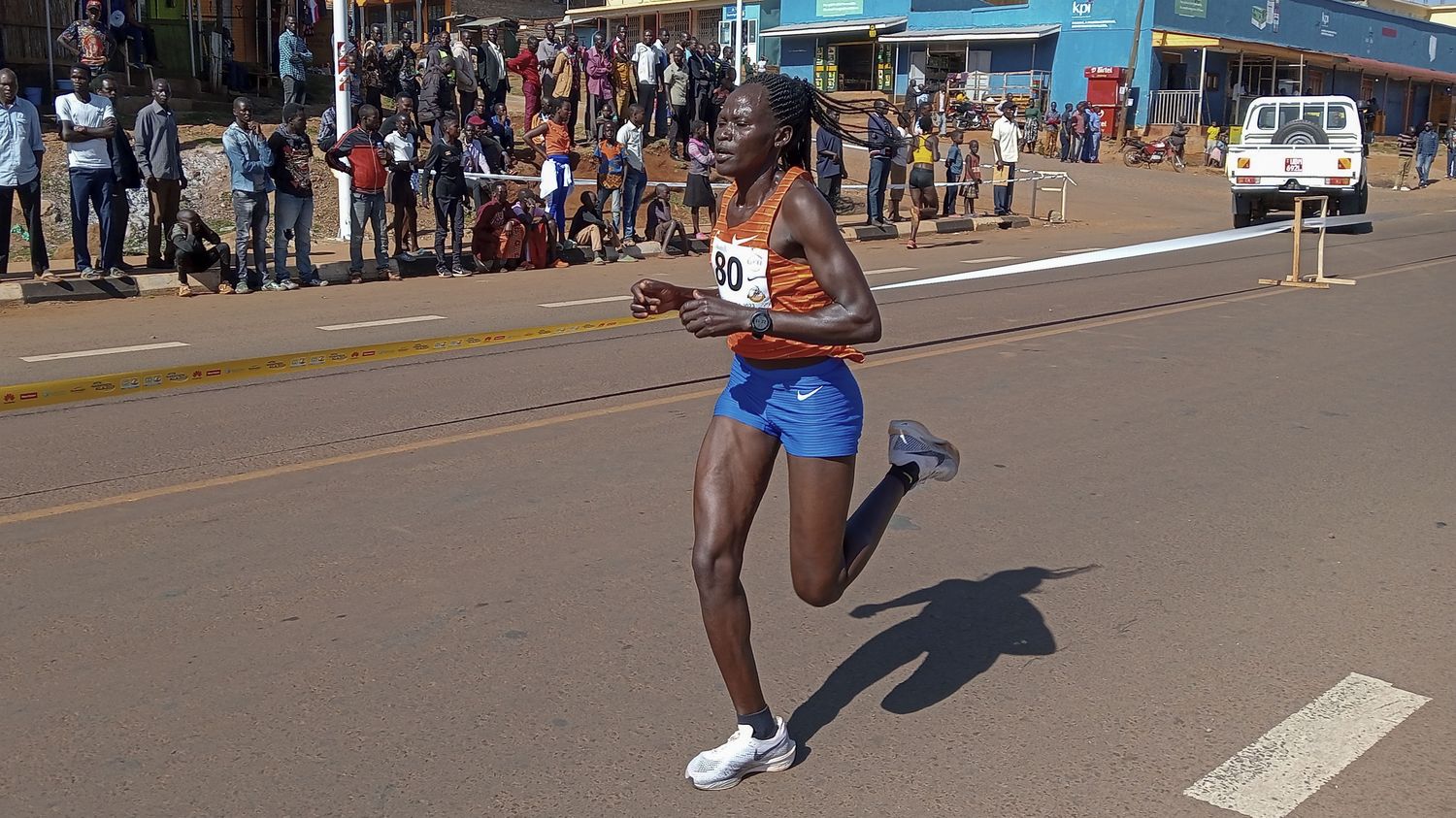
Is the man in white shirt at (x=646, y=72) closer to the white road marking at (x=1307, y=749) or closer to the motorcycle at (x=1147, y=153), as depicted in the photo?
the white road marking at (x=1307, y=749)

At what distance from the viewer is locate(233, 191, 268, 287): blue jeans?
13117 mm

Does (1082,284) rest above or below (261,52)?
below

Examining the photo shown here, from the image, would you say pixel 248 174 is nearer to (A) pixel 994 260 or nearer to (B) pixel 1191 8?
(A) pixel 994 260

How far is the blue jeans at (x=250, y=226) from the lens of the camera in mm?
13117

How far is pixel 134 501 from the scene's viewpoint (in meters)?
5.95

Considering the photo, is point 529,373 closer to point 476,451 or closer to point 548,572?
point 476,451

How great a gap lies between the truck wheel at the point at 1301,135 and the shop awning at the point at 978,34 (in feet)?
81.9

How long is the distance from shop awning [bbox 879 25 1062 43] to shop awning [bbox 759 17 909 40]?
50 centimetres

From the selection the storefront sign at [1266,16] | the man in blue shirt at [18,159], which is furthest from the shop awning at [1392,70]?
the man in blue shirt at [18,159]

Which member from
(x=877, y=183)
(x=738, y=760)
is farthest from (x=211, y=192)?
(x=738, y=760)

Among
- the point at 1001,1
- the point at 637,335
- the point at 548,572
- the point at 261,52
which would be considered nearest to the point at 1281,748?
the point at 548,572

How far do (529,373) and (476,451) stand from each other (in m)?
2.27

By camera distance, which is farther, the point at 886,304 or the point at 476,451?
the point at 886,304

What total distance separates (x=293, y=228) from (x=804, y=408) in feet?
38.0
